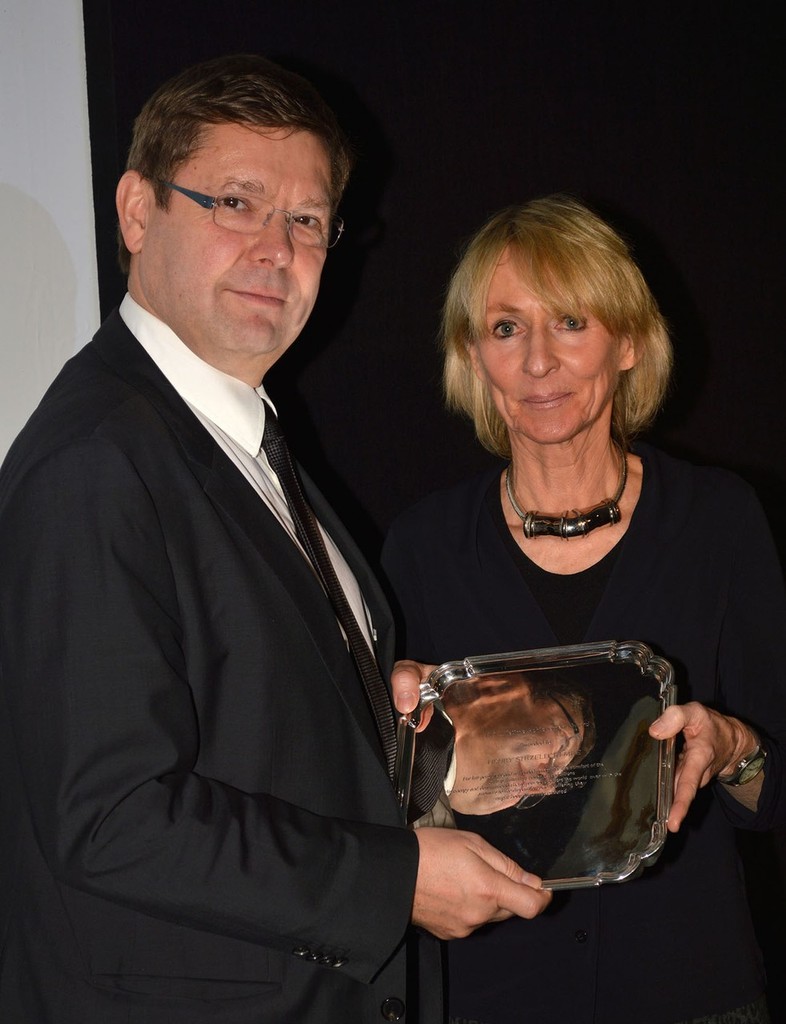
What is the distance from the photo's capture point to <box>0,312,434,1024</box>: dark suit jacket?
1.24m

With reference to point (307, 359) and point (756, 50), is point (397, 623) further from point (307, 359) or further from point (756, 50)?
point (756, 50)

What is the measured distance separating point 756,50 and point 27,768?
103 inches

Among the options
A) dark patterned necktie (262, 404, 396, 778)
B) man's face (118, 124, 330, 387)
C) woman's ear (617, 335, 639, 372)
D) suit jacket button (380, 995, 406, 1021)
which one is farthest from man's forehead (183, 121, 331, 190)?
suit jacket button (380, 995, 406, 1021)


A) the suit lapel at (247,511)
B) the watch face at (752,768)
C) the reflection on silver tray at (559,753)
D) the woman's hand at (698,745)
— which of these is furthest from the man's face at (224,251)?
the watch face at (752,768)

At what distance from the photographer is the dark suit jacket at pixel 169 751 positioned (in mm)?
1241

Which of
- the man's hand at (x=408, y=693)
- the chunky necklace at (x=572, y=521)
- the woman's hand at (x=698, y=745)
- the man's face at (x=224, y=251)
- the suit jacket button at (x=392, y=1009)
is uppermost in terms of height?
the man's face at (x=224, y=251)

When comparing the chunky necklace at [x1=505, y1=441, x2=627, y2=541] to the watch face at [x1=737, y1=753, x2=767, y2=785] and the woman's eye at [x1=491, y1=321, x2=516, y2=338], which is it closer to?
the woman's eye at [x1=491, y1=321, x2=516, y2=338]

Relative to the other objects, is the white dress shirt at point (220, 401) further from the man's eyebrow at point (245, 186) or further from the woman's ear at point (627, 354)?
the woman's ear at point (627, 354)

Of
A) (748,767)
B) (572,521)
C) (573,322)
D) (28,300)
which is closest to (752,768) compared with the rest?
(748,767)

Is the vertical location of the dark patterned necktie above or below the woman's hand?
above

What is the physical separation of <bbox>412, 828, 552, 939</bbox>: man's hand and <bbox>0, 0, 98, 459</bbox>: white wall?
1.23 metres

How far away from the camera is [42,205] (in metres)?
2.15

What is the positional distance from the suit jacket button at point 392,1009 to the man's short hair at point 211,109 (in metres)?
1.20

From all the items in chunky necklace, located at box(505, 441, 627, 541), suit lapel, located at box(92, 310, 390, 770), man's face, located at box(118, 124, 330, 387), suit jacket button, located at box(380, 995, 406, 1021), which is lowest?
suit jacket button, located at box(380, 995, 406, 1021)
